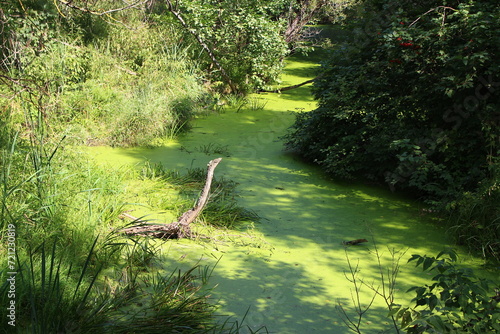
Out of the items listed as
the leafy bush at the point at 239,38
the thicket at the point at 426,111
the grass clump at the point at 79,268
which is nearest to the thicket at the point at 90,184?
the grass clump at the point at 79,268

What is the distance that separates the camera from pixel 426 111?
14.3ft

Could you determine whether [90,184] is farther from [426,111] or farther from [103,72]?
[103,72]

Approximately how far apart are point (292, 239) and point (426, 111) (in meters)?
1.68

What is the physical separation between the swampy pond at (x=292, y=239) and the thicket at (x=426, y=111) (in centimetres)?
25

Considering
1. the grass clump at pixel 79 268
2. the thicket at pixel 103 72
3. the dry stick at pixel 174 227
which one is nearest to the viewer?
the grass clump at pixel 79 268

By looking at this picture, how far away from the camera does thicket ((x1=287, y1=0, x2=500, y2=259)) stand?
12.2 ft

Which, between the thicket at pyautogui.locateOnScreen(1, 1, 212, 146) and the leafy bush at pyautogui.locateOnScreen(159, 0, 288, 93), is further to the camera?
the leafy bush at pyautogui.locateOnScreen(159, 0, 288, 93)

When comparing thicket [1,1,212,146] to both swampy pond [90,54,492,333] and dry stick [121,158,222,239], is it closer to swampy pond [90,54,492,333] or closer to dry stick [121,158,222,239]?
swampy pond [90,54,492,333]

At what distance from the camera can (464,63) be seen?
364 cm

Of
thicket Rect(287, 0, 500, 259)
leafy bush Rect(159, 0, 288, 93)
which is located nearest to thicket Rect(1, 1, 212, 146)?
leafy bush Rect(159, 0, 288, 93)

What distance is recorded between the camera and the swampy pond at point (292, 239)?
9.00 ft

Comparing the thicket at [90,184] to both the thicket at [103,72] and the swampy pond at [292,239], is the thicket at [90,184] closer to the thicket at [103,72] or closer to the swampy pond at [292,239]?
the thicket at [103,72]

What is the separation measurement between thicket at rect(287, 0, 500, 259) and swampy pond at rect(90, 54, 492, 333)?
0.25 m

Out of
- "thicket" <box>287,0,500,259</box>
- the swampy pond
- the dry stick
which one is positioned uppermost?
"thicket" <box>287,0,500,259</box>
